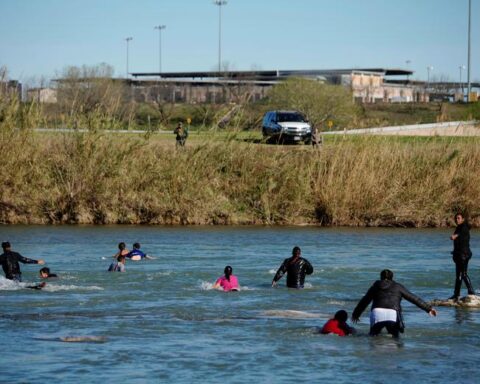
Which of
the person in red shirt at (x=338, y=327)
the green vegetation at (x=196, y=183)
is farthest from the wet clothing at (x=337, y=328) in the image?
the green vegetation at (x=196, y=183)

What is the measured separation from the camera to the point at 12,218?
134ft

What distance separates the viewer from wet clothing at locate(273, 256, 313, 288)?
26234 mm

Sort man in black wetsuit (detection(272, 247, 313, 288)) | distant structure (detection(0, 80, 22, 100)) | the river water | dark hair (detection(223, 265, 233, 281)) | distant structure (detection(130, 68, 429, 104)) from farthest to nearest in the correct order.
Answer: distant structure (detection(130, 68, 429, 104))
distant structure (detection(0, 80, 22, 100))
man in black wetsuit (detection(272, 247, 313, 288))
dark hair (detection(223, 265, 233, 281))
the river water

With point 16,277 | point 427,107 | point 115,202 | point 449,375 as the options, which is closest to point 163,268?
point 16,277

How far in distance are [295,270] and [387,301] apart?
7058 millimetres

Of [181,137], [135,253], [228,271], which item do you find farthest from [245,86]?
[228,271]

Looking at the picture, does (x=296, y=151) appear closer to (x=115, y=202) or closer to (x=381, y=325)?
(x=115, y=202)

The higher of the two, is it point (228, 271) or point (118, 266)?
point (228, 271)

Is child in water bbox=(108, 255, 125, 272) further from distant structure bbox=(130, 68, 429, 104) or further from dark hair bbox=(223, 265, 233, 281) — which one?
distant structure bbox=(130, 68, 429, 104)

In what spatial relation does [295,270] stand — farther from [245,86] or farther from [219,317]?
[245,86]

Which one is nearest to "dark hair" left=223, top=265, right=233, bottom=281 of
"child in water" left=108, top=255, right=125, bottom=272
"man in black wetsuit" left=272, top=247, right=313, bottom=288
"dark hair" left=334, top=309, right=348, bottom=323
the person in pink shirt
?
the person in pink shirt

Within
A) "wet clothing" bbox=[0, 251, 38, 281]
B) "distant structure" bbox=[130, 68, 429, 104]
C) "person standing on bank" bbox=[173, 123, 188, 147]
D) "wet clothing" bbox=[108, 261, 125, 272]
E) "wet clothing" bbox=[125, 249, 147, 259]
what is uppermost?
"distant structure" bbox=[130, 68, 429, 104]

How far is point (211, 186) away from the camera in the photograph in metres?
42.5

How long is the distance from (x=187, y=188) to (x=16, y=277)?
15.0 m
